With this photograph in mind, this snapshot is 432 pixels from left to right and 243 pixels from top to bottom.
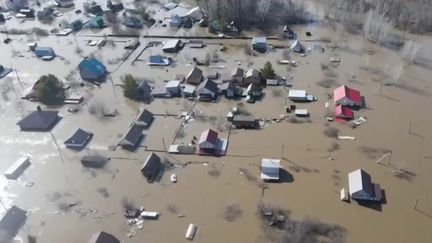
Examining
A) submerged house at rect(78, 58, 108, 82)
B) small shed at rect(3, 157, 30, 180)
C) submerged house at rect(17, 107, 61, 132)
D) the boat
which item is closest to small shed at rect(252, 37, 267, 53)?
submerged house at rect(78, 58, 108, 82)

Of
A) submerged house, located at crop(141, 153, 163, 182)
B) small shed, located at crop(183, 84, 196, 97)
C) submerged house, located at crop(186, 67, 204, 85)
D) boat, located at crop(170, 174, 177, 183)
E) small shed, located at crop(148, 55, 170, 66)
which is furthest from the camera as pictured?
small shed, located at crop(148, 55, 170, 66)

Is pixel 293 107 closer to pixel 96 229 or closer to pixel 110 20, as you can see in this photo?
pixel 96 229

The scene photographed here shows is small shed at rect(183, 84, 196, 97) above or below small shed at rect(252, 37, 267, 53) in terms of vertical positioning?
below

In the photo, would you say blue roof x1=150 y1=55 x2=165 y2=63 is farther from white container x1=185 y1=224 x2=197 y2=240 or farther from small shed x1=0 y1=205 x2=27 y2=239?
white container x1=185 y1=224 x2=197 y2=240

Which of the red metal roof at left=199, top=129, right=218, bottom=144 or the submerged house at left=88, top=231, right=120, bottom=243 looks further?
the red metal roof at left=199, top=129, right=218, bottom=144

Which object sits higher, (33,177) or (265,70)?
(265,70)

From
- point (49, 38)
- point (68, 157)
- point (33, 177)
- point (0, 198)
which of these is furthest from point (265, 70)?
point (49, 38)
